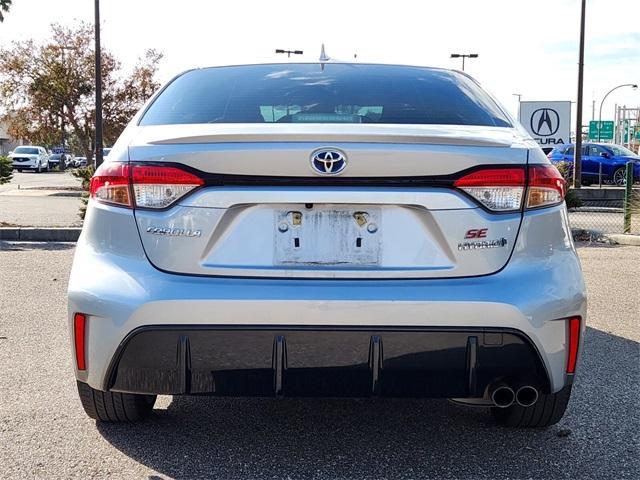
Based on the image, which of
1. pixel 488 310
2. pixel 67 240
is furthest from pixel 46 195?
pixel 488 310

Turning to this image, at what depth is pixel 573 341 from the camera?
114 inches

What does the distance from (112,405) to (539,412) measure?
5.92 feet

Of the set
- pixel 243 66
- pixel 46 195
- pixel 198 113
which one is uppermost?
pixel 243 66

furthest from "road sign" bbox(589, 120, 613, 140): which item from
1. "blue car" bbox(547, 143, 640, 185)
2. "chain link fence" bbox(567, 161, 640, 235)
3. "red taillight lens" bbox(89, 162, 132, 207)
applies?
"red taillight lens" bbox(89, 162, 132, 207)

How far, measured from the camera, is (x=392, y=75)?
374 cm

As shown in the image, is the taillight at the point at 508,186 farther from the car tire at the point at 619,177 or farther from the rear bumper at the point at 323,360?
the car tire at the point at 619,177

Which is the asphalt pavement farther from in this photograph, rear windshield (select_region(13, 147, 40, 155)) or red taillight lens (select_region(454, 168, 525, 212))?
rear windshield (select_region(13, 147, 40, 155))

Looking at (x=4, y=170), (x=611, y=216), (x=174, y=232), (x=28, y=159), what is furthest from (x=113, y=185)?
(x=28, y=159)

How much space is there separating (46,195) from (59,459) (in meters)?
21.1

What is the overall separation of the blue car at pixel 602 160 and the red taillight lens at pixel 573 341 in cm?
2382

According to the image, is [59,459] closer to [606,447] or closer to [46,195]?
[606,447]

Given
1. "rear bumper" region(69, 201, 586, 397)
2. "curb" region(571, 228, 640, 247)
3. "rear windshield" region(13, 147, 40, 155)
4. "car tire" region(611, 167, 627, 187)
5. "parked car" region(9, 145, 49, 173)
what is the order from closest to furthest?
"rear bumper" region(69, 201, 586, 397) < "curb" region(571, 228, 640, 247) < "car tire" region(611, 167, 627, 187) < "parked car" region(9, 145, 49, 173) < "rear windshield" region(13, 147, 40, 155)

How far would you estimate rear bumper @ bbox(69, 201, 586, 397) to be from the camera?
8.87 ft

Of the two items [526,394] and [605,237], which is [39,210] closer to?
[605,237]
